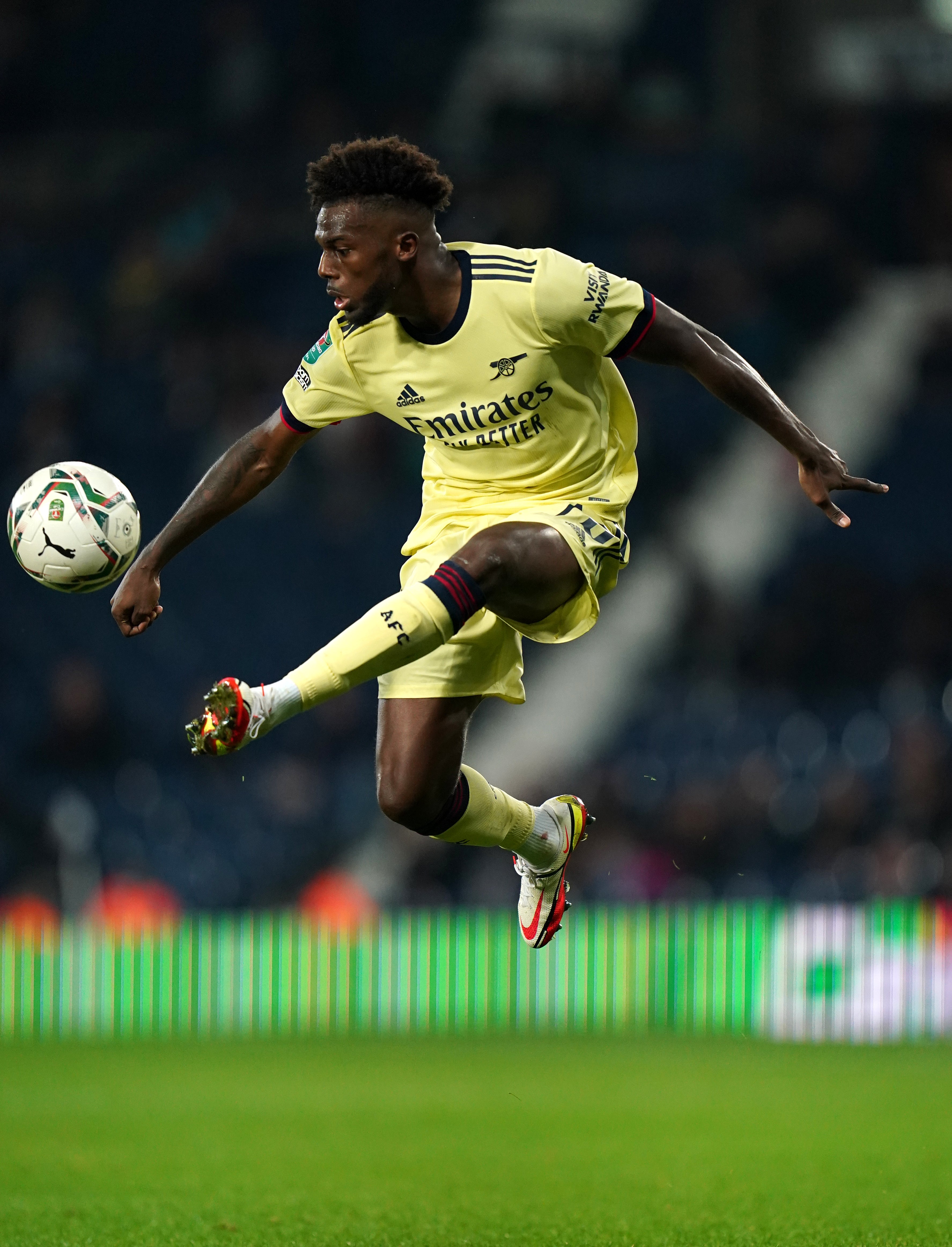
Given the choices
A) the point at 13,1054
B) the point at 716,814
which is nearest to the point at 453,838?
the point at 13,1054

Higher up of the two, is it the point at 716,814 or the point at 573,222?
the point at 573,222

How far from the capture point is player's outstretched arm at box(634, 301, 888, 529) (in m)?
5.29

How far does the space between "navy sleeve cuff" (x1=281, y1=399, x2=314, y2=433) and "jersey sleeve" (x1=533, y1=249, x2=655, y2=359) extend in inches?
34.6

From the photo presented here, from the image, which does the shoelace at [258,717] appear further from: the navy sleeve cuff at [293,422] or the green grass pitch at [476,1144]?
the green grass pitch at [476,1144]

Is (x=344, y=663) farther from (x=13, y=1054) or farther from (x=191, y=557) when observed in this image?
(x=191, y=557)

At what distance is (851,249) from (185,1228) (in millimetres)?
12561

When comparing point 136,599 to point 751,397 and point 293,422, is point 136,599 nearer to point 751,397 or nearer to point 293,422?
point 293,422

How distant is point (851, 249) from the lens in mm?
16094

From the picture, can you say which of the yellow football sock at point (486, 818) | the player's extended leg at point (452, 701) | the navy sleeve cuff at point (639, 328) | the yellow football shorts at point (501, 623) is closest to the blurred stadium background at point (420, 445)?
the player's extended leg at point (452, 701)

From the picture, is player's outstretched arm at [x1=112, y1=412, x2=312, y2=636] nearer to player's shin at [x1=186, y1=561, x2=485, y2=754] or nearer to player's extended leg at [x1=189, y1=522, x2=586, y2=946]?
player's extended leg at [x1=189, y1=522, x2=586, y2=946]

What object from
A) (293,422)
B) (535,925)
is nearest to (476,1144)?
(535,925)

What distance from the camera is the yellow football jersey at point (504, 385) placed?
210 inches

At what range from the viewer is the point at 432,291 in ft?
17.5

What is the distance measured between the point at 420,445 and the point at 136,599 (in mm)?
9516
